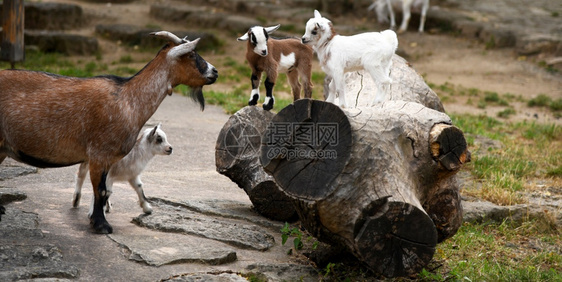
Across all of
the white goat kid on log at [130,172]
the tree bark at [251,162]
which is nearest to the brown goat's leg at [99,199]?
the white goat kid on log at [130,172]

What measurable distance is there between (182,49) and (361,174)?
173cm

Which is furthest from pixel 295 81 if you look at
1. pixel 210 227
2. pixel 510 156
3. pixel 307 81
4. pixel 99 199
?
pixel 510 156

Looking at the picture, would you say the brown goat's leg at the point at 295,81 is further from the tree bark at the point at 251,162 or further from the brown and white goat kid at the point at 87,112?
the brown and white goat kid at the point at 87,112

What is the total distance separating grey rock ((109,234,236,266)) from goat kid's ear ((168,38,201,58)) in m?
1.42

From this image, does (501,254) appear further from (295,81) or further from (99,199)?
(99,199)

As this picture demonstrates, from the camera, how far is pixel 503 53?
52.0 ft

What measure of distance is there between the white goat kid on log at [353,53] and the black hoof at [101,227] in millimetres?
2093

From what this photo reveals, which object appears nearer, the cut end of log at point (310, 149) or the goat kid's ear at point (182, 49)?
the cut end of log at point (310, 149)

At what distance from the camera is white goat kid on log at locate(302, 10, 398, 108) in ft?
17.8

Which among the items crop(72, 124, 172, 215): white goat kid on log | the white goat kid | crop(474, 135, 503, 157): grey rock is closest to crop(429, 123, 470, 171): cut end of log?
crop(72, 124, 172, 215): white goat kid on log

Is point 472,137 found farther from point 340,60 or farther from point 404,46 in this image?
point 404,46

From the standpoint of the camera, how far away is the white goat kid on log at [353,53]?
5.42 m

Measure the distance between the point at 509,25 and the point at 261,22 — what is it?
6.40m

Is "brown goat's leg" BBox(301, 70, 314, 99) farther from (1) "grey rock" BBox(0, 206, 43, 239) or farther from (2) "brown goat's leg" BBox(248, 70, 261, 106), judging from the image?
(1) "grey rock" BBox(0, 206, 43, 239)
